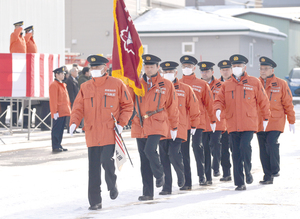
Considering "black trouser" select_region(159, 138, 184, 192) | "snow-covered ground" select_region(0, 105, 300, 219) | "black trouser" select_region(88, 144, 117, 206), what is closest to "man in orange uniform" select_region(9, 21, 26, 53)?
"snow-covered ground" select_region(0, 105, 300, 219)

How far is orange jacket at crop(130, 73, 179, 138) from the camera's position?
28.0 feet

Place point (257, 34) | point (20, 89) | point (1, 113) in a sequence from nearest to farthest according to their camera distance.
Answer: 1. point (20, 89)
2. point (1, 113)
3. point (257, 34)

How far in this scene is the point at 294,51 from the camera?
49.8 meters

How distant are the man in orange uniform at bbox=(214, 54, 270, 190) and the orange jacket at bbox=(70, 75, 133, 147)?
81.6 inches

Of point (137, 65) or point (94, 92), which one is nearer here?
point (94, 92)

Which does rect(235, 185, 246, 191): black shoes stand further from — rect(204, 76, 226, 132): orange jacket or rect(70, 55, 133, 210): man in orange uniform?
rect(70, 55, 133, 210): man in orange uniform

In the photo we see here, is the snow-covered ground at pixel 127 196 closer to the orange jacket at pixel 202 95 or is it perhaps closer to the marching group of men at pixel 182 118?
the marching group of men at pixel 182 118

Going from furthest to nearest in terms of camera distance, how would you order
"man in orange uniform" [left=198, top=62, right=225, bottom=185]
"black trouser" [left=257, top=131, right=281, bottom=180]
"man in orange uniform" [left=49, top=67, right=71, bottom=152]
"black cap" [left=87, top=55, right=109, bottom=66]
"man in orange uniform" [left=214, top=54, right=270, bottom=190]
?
1. "man in orange uniform" [left=49, top=67, right=71, bottom=152]
2. "man in orange uniform" [left=198, top=62, right=225, bottom=185]
3. "black trouser" [left=257, top=131, right=281, bottom=180]
4. "man in orange uniform" [left=214, top=54, right=270, bottom=190]
5. "black cap" [left=87, top=55, right=109, bottom=66]

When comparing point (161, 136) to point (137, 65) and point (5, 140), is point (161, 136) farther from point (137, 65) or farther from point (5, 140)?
point (5, 140)

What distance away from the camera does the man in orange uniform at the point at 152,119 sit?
852 cm

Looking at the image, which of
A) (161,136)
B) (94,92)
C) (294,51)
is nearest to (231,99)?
(161,136)

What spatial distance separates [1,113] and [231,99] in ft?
40.3

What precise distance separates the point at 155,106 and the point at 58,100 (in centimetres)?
684

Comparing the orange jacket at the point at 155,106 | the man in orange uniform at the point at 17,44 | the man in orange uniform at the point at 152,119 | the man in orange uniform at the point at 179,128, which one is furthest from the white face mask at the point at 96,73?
the man in orange uniform at the point at 17,44
